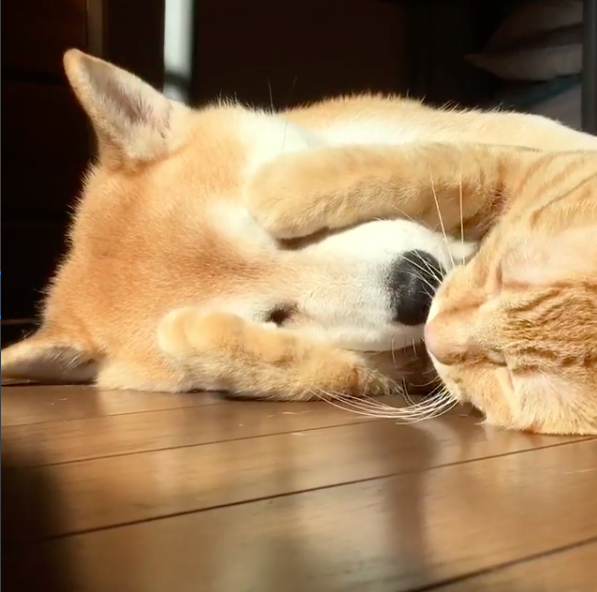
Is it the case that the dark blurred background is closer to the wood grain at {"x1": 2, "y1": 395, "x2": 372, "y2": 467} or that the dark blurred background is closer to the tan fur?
the tan fur

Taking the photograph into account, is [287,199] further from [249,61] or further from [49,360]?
[249,61]

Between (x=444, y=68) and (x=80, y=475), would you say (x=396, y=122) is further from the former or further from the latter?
(x=444, y=68)

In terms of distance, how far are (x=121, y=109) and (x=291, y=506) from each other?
999 millimetres

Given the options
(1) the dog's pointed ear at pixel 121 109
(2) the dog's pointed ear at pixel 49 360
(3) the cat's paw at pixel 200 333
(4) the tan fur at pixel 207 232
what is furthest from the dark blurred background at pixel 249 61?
(3) the cat's paw at pixel 200 333

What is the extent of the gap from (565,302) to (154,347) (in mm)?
729

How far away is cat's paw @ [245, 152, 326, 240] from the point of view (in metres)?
1.28

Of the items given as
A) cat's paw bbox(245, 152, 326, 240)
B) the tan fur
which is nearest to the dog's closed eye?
the tan fur

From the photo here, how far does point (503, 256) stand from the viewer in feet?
3.95

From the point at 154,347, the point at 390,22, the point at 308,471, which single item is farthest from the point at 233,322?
the point at 390,22

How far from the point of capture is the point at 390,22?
3391mm

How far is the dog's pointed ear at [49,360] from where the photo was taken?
58.3 inches

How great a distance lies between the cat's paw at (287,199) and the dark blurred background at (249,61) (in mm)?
893

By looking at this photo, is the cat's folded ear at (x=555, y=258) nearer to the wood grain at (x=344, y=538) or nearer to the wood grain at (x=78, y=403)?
the wood grain at (x=344, y=538)

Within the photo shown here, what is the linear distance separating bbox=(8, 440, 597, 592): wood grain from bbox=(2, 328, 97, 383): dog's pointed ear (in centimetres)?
63
